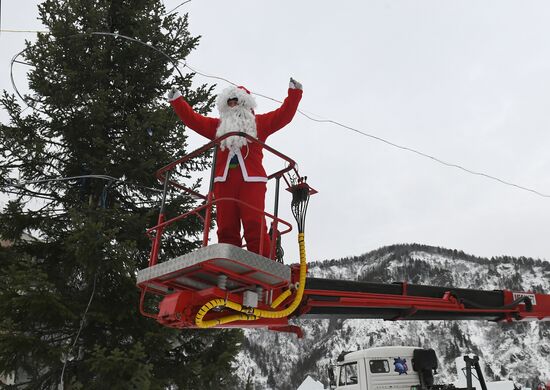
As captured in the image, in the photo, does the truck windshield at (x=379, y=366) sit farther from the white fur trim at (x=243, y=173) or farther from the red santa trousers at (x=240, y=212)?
the white fur trim at (x=243, y=173)

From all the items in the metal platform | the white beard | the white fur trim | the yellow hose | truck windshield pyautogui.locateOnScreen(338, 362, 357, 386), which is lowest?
truck windshield pyautogui.locateOnScreen(338, 362, 357, 386)

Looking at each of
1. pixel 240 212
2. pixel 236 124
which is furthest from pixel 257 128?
pixel 240 212

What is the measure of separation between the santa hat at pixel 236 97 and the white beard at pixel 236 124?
61mm

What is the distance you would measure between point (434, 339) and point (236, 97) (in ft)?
378

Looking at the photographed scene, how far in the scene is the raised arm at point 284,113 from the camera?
549cm

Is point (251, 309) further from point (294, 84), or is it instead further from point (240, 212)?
point (294, 84)

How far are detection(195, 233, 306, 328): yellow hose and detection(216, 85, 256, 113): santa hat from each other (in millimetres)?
1694

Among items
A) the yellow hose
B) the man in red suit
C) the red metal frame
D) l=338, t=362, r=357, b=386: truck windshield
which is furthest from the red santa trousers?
l=338, t=362, r=357, b=386: truck windshield

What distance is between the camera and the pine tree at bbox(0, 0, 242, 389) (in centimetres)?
707

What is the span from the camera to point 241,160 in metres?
5.36

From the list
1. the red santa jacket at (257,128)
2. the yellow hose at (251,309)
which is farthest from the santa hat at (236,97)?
the yellow hose at (251,309)

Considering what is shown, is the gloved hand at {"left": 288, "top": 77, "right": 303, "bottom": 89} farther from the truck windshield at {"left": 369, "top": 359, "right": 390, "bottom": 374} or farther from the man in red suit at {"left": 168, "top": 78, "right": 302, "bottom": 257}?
the truck windshield at {"left": 369, "top": 359, "right": 390, "bottom": 374}

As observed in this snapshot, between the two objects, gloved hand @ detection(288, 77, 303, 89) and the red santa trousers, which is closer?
the red santa trousers

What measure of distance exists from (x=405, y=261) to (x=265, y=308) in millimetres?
169018
